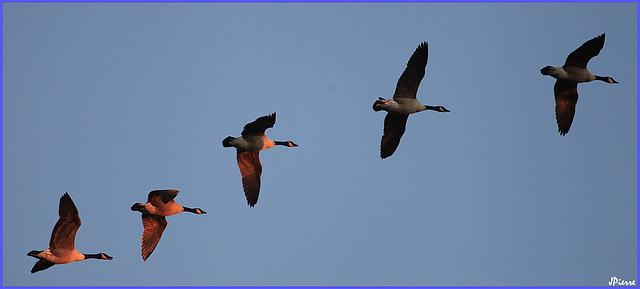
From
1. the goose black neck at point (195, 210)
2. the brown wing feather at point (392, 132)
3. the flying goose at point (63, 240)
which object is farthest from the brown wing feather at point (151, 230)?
the brown wing feather at point (392, 132)

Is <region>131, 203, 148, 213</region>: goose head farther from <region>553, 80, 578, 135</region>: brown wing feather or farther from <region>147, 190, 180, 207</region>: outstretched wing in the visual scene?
<region>553, 80, 578, 135</region>: brown wing feather

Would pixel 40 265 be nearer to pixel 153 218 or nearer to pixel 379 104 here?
pixel 153 218

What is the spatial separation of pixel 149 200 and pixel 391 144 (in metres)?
7.45

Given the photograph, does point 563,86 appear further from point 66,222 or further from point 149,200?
point 66,222

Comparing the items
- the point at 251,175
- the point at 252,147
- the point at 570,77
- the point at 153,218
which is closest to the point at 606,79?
the point at 570,77

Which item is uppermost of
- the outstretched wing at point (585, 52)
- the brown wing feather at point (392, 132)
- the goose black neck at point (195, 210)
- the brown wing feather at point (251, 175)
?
the outstretched wing at point (585, 52)

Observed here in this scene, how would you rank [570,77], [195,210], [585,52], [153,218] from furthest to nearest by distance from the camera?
[195,210] < [153,218] < [570,77] < [585,52]

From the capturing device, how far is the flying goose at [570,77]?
27.8m

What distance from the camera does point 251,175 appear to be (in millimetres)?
29906

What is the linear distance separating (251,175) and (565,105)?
9.86 m

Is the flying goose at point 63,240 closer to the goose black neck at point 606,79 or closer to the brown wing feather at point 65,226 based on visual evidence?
the brown wing feather at point 65,226

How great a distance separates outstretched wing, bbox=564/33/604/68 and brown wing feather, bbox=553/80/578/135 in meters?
1.01

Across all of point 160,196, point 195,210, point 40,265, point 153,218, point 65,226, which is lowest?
point 40,265

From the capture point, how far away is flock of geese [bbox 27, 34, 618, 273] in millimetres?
26984
